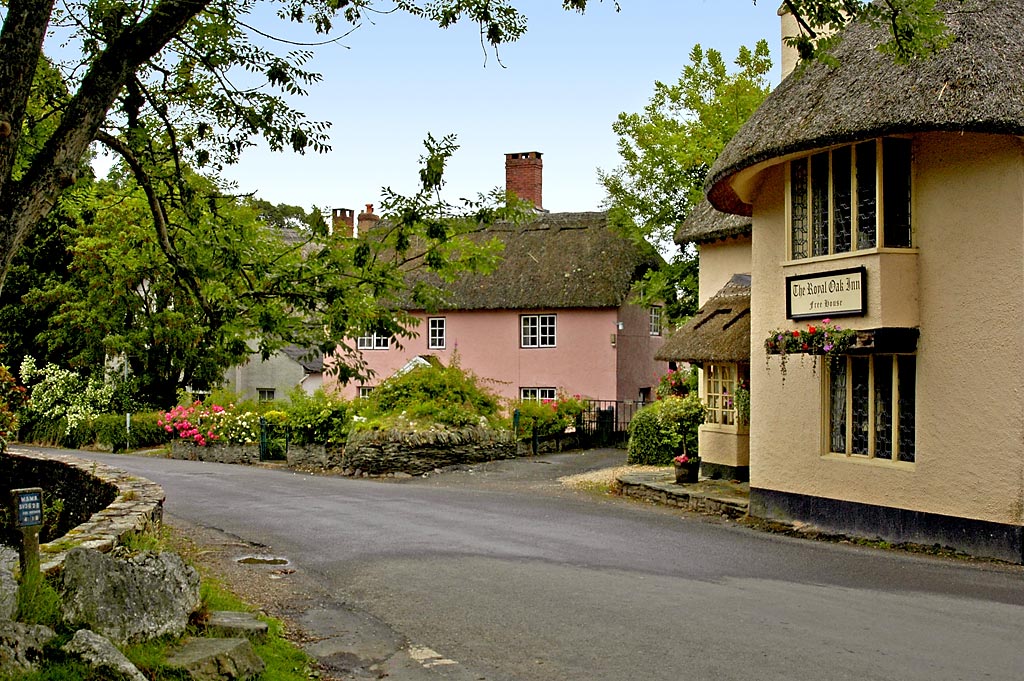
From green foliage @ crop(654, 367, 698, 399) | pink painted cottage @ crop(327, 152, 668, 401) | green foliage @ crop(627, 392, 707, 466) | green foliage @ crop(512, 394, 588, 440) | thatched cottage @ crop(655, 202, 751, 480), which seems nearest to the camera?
thatched cottage @ crop(655, 202, 751, 480)

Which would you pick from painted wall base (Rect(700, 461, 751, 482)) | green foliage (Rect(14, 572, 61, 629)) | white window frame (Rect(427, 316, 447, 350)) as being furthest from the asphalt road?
white window frame (Rect(427, 316, 447, 350))

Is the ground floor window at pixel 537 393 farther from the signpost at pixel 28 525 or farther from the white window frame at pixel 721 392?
the signpost at pixel 28 525

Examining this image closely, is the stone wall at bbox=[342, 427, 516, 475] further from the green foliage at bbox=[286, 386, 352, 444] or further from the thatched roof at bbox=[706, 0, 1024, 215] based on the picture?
the thatched roof at bbox=[706, 0, 1024, 215]

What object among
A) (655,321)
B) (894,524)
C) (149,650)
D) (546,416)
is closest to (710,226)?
(546,416)

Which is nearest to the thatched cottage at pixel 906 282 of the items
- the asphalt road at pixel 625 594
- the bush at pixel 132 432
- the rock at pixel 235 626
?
the asphalt road at pixel 625 594

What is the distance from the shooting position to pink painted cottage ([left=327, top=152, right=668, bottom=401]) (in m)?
37.1

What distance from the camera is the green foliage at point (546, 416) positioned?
28.4m

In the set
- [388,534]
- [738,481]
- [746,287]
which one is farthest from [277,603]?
[746,287]

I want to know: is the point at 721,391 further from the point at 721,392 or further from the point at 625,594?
the point at 625,594

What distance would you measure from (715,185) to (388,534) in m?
7.44

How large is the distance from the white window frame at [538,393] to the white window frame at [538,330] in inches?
65.0

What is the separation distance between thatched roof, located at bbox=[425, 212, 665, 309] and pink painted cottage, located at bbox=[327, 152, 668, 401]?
0.12 ft

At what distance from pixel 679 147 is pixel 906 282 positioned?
18317mm

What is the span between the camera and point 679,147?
31109 mm
